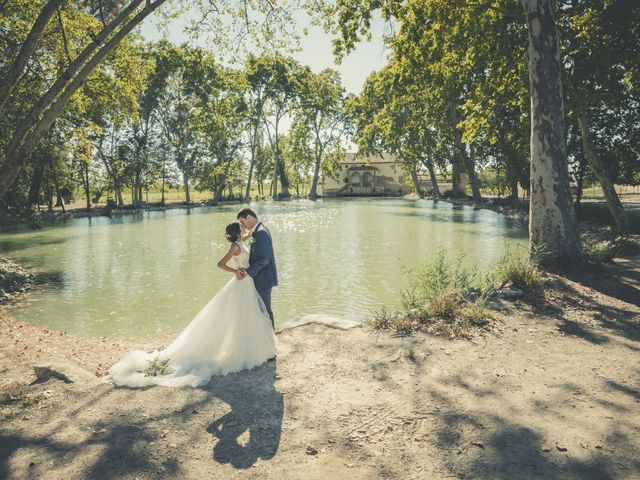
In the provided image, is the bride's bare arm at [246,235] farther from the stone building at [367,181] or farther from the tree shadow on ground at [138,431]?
the stone building at [367,181]

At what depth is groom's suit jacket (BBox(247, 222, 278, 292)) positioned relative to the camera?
22.1ft

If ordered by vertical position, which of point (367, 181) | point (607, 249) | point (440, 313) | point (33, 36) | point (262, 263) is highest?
point (367, 181)

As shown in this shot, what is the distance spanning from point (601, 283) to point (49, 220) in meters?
44.5

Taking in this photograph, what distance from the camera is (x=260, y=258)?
6.80 metres

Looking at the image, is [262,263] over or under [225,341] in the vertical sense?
over

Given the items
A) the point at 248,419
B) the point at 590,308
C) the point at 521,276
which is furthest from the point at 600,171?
the point at 248,419

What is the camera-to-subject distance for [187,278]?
14.8 m

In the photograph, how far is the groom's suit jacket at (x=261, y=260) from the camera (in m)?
6.74

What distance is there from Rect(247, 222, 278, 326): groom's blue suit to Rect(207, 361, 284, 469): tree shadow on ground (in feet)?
4.45

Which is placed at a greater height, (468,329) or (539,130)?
(539,130)

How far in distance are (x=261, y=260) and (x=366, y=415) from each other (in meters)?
3.00

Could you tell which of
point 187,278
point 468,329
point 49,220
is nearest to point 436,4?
point 468,329

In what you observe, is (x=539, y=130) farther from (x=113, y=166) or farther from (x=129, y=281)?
(x=113, y=166)

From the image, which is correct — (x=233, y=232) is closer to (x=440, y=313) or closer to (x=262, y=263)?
(x=262, y=263)
